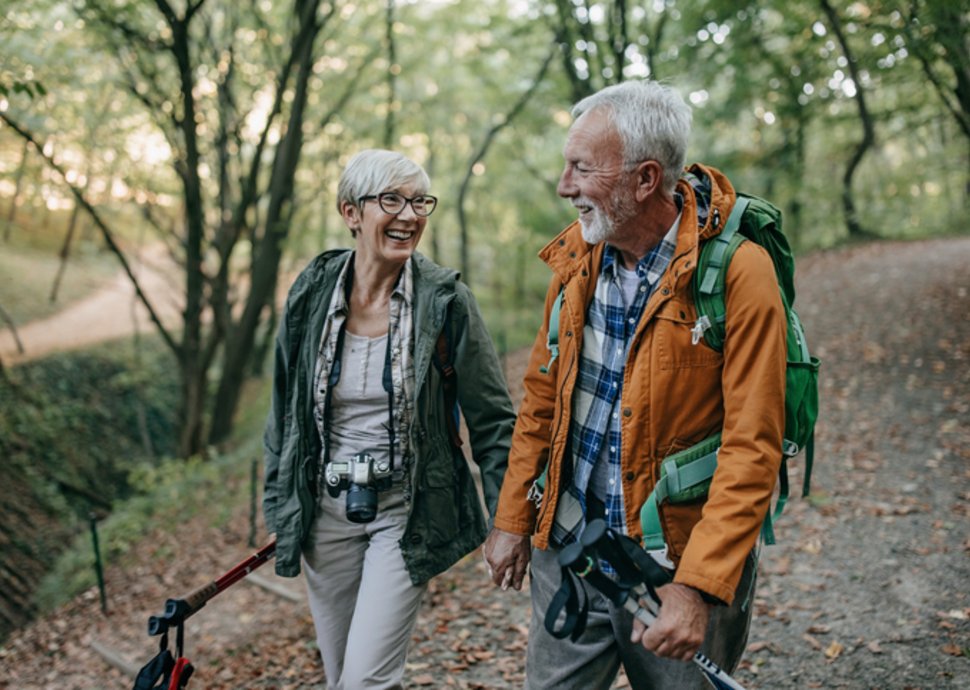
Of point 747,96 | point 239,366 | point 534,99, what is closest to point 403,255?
point 239,366

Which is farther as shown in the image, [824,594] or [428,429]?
[824,594]

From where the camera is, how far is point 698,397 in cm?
202

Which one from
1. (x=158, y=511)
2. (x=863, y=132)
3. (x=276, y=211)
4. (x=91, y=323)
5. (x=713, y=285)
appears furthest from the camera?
(x=91, y=323)

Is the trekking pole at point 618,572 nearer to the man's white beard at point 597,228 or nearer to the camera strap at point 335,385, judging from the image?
the man's white beard at point 597,228

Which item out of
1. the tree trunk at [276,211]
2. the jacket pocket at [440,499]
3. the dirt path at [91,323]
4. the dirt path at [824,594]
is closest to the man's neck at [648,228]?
the jacket pocket at [440,499]

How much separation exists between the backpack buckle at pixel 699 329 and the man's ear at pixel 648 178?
1.34 feet

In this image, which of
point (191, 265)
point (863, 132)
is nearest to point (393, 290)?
point (191, 265)

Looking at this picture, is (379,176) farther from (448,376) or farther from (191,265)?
(191,265)

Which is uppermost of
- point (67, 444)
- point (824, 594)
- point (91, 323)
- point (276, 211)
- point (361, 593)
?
point (276, 211)

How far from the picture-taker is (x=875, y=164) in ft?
79.0

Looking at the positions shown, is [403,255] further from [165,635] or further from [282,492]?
[165,635]

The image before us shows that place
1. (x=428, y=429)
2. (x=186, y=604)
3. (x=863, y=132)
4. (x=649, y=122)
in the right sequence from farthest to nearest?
(x=863, y=132)
(x=428, y=429)
(x=186, y=604)
(x=649, y=122)

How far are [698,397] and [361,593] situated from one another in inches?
58.5

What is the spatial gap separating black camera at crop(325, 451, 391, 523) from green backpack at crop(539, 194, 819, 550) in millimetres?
1073
